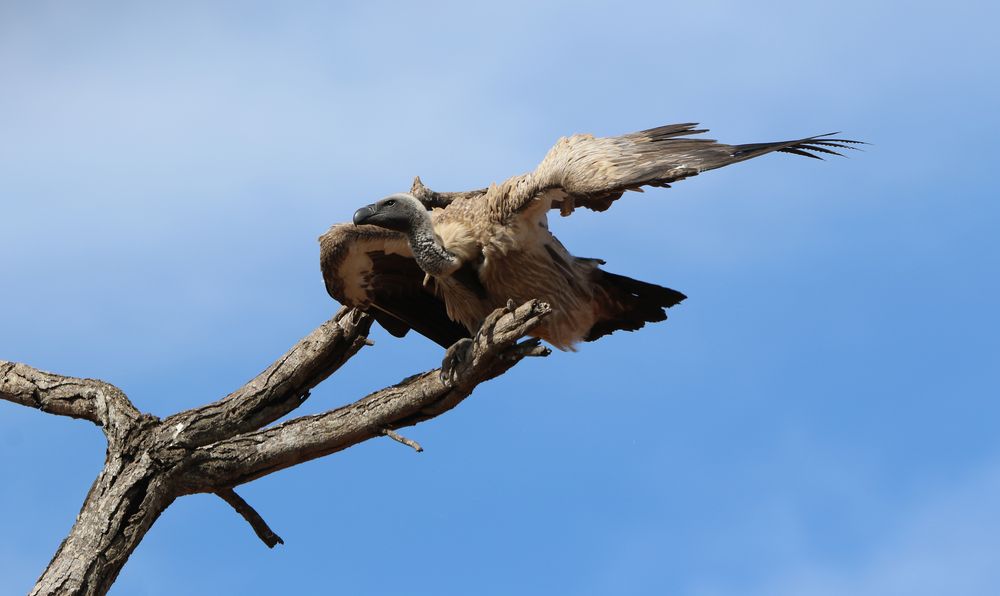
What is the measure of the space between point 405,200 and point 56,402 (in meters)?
2.26

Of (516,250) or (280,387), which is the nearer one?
(516,250)

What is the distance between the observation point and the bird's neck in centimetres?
635

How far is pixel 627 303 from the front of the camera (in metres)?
6.91

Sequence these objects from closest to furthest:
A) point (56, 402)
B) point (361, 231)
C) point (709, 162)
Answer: point (709, 162) < point (56, 402) < point (361, 231)

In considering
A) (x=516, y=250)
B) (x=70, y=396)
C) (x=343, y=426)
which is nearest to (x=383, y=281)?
(x=516, y=250)

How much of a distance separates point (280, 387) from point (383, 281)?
926 millimetres

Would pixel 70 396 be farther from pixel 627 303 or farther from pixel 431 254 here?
pixel 627 303

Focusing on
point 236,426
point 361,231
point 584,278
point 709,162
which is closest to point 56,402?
point 236,426

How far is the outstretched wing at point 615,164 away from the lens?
5.58m

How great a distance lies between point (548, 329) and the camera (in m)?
6.65

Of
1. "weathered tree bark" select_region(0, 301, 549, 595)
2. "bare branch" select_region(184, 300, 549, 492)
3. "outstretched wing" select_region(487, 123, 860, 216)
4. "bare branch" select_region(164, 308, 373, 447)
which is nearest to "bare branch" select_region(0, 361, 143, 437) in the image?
"weathered tree bark" select_region(0, 301, 549, 595)

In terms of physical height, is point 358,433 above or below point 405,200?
below

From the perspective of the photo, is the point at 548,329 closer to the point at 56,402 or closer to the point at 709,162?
the point at 709,162

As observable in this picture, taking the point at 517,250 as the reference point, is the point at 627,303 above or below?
above
